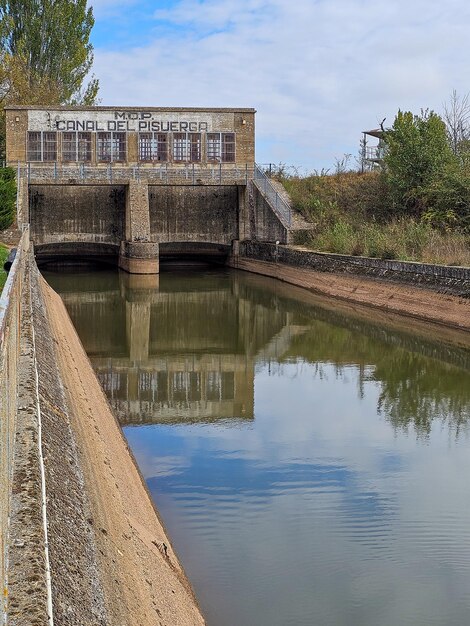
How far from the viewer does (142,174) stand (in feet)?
128

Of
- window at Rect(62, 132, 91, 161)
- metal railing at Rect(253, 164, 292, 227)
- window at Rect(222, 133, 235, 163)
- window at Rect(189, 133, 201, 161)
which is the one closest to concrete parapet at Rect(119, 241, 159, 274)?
metal railing at Rect(253, 164, 292, 227)

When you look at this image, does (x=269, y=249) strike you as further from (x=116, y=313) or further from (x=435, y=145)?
(x=116, y=313)

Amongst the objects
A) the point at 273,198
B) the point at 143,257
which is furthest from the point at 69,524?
the point at 273,198

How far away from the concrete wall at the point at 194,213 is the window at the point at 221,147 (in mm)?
1642

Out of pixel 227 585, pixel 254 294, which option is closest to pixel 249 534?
pixel 227 585

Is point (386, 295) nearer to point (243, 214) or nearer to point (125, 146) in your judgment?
point (243, 214)

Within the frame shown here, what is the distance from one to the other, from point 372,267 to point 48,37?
3174 centimetres

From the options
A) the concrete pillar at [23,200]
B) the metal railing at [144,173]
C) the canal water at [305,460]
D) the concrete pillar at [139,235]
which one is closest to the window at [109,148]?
the metal railing at [144,173]

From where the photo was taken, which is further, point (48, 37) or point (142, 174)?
point (48, 37)

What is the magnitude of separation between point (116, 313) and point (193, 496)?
17.4 meters

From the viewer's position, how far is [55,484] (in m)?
5.43

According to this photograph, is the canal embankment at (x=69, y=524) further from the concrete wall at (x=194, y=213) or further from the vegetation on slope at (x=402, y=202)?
the concrete wall at (x=194, y=213)

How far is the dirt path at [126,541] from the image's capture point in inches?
204

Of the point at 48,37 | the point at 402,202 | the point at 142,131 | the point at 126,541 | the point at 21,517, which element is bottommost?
the point at 126,541
